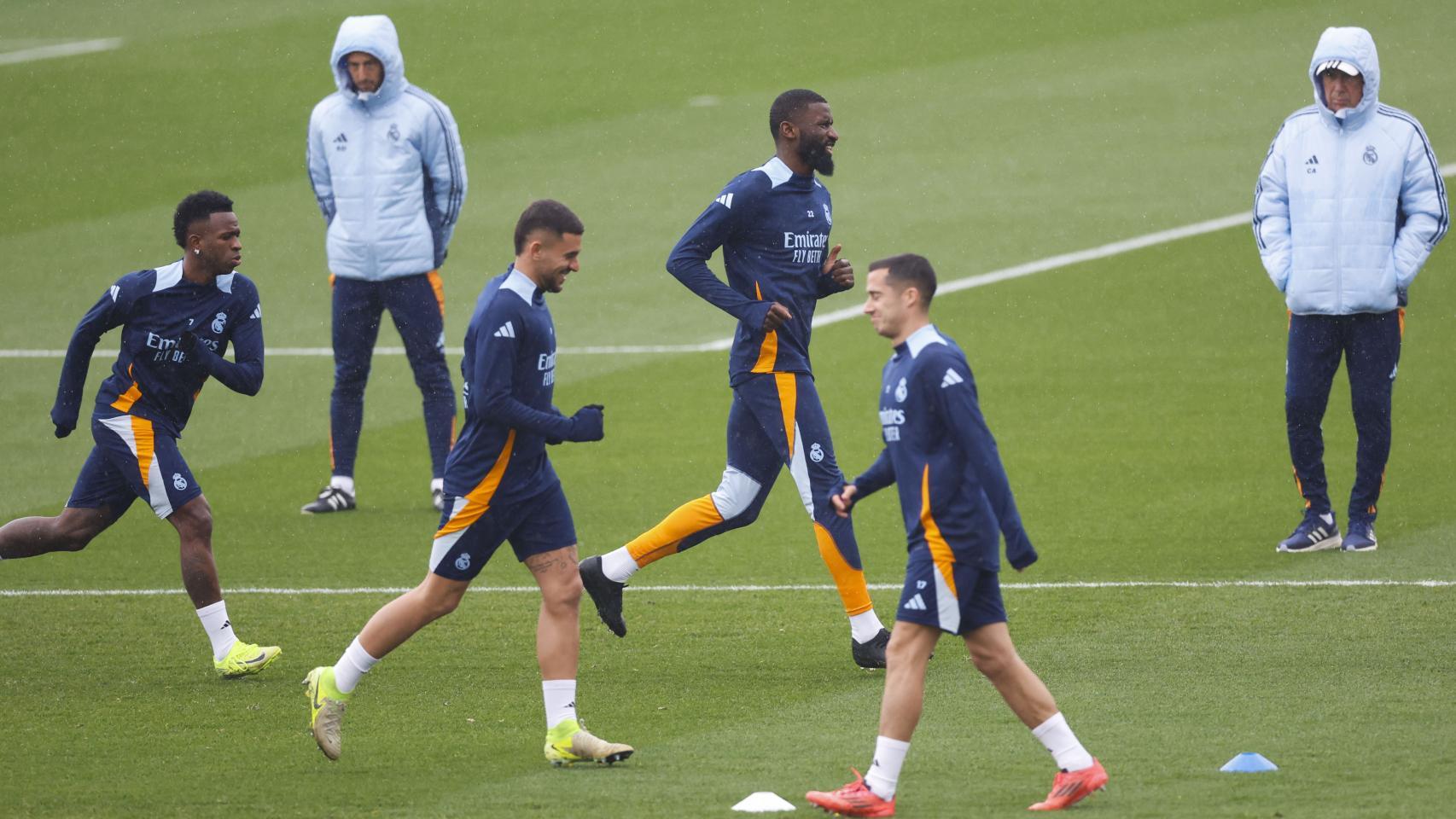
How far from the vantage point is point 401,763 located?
23.9ft

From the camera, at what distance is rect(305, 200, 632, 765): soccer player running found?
23.7ft

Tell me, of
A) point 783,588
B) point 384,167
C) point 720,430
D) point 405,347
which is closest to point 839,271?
point 783,588

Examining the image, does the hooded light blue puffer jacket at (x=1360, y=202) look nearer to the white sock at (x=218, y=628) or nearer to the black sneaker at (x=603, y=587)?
the black sneaker at (x=603, y=587)

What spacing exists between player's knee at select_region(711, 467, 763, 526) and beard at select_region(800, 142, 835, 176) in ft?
4.76

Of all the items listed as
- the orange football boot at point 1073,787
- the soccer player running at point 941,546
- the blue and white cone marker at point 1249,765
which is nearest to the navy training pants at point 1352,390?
the blue and white cone marker at point 1249,765

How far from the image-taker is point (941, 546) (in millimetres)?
6535

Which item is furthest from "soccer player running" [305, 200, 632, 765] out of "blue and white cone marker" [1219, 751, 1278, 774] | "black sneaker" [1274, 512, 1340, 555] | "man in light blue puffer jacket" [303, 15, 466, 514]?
"man in light blue puffer jacket" [303, 15, 466, 514]

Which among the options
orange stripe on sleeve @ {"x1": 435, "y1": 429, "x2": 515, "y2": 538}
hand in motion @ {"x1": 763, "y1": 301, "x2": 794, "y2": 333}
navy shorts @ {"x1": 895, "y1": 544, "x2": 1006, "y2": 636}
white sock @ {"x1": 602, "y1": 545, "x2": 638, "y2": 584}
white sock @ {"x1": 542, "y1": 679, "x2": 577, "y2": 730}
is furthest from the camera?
white sock @ {"x1": 602, "y1": 545, "x2": 638, "y2": 584}

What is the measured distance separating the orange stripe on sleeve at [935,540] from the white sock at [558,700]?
1.56 metres

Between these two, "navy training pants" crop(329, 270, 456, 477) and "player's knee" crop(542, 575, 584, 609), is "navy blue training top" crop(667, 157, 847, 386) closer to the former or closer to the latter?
"player's knee" crop(542, 575, 584, 609)

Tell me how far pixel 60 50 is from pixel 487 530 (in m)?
23.2

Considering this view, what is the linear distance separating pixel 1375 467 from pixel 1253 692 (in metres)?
3.51

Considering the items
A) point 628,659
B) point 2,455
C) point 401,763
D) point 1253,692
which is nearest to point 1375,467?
point 1253,692

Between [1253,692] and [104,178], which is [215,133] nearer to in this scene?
[104,178]
